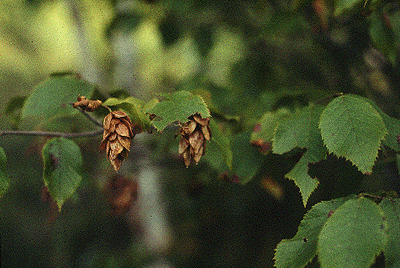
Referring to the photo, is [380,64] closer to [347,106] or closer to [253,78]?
[253,78]

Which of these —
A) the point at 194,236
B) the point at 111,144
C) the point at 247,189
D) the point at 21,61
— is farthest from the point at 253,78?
the point at 21,61

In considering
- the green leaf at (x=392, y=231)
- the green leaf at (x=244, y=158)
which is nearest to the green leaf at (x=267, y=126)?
the green leaf at (x=244, y=158)

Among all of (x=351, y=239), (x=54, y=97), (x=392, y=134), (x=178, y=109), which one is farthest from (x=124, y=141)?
(x=392, y=134)

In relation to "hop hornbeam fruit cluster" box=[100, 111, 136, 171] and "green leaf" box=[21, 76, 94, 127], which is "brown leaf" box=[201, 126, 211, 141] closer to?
"hop hornbeam fruit cluster" box=[100, 111, 136, 171]

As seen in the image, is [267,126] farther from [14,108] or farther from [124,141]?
[14,108]

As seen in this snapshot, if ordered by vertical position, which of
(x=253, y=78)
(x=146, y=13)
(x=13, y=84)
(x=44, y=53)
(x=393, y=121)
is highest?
(x=146, y=13)

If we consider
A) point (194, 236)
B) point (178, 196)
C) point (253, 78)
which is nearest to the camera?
point (253, 78)
